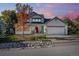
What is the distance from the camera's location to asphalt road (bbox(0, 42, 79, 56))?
6.03 m

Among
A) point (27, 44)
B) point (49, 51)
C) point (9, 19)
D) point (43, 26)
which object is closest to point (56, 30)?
point (43, 26)

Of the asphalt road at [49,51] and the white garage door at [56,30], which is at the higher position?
the white garage door at [56,30]

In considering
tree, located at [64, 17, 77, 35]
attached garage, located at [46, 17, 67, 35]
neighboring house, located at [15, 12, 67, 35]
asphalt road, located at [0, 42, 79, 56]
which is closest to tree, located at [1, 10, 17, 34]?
neighboring house, located at [15, 12, 67, 35]

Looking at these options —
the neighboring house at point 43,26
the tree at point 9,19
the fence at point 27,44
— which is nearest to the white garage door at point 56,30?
the neighboring house at point 43,26

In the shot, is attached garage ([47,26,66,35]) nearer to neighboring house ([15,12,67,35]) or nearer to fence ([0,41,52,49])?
neighboring house ([15,12,67,35])

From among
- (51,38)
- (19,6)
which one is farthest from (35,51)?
(19,6)

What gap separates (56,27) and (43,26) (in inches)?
7.1

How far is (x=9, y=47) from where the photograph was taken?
607 centimetres

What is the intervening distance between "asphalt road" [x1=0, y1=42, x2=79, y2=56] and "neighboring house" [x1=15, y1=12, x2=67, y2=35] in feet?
0.65

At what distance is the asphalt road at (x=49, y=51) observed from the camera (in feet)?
19.8

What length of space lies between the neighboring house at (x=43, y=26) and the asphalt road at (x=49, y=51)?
20 centimetres

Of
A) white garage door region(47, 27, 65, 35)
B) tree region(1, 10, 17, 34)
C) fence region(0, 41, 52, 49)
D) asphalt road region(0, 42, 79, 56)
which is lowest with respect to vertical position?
asphalt road region(0, 42, 79, 56)

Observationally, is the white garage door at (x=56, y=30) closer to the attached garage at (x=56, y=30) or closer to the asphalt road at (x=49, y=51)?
the attached garage at (x=56, y=30)

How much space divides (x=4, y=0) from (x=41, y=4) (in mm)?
506
